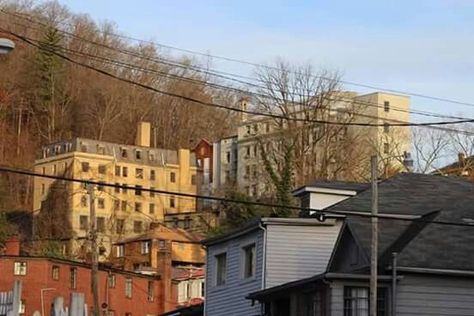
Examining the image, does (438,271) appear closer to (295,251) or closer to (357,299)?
(357,299)

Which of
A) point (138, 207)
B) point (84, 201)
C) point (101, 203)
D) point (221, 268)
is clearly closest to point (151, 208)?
point (138, 207)

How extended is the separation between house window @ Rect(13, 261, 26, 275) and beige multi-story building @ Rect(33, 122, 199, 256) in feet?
126

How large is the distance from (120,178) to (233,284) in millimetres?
92502

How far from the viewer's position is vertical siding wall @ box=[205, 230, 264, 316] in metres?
42.7

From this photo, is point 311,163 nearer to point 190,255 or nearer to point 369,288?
point 190,255

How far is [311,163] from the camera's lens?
98625 millimetres

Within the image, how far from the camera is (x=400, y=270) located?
35.2m

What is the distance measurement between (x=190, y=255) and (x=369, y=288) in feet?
234

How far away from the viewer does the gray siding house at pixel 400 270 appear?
3550cm

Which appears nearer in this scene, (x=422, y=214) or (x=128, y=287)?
(x=422, y=214)

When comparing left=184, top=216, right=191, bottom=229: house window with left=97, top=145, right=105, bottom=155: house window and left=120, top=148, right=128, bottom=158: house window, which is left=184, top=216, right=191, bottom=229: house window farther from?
left=120, top=148, right=128, bottom=158: house window

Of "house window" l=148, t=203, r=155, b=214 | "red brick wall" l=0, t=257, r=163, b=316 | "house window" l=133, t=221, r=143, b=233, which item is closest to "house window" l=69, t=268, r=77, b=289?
"red brick wall" l=0, t=257, r=163, b=316

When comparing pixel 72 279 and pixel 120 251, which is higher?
pixel 120 251

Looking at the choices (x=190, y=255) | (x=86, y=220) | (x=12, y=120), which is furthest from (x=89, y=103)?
(x=190, y=255)
